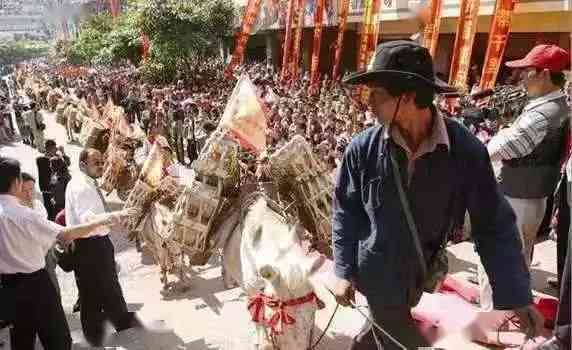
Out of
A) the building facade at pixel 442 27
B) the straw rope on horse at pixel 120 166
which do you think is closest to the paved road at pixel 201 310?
the straw rope on horse at pixel 120 166

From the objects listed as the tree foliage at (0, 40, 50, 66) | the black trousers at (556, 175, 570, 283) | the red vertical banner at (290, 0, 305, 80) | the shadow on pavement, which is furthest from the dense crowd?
the tree foliage at (0, 40, 50, 66)

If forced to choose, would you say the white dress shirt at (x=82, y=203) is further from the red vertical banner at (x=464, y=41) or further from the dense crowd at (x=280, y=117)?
the red vertical banner at (x=464, y=41)

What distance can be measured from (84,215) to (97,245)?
1.27 ft

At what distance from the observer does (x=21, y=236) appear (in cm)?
320

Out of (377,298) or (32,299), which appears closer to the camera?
(377,298)

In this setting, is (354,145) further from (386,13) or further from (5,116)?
(5,116)

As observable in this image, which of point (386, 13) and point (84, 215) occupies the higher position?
point (386, 13)

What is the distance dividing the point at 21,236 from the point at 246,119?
67.8 inches

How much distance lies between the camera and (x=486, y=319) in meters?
3.60

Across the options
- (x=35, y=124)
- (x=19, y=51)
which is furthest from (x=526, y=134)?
(x=19, y=51)

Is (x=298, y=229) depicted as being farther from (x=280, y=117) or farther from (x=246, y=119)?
(x=280, y=117)

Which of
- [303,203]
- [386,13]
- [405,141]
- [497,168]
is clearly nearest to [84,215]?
[303,203]

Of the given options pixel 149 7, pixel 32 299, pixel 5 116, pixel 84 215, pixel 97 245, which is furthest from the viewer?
pixel 149 7

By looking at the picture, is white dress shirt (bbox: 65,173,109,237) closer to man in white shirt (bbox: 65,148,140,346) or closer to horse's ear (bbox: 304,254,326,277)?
man in white shirt (bbox: 65,148,140,346)
